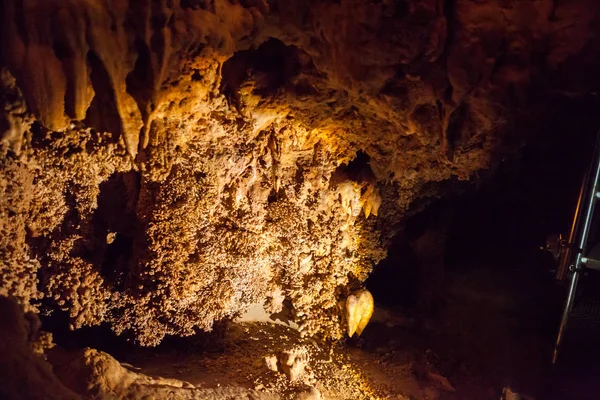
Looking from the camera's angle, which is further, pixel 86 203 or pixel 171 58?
pixel 86 203

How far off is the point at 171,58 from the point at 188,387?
2320 millimetres

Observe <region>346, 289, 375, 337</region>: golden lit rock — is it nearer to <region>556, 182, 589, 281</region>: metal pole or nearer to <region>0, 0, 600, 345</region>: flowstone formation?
<region>0, 0, 600, 345</region>: flowstone formation

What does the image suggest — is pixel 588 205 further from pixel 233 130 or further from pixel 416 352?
pixel 233 130

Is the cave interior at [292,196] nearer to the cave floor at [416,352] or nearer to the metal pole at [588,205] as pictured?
the cave floor at [416,352]

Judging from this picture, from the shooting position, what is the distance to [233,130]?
333cm

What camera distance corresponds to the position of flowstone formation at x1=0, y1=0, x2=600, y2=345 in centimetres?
246

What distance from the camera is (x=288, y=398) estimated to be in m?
3.53

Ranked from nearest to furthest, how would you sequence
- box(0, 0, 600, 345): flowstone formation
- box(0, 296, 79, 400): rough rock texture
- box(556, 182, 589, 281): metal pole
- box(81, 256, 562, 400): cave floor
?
1. box(0, 296, 79, 400): rough rock texture
2. box(0, 0, 600, 345): flowstone formation
3. box(556, 182, 589, 281): metal pole
4. box(81, 256, 562, 400): cave floor

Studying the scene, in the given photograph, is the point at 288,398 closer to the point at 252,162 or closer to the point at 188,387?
the point at 188,387

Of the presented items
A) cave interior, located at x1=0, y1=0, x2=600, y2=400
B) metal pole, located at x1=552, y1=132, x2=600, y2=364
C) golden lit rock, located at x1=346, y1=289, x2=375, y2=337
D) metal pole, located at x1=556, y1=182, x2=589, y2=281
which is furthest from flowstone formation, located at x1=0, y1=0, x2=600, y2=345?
metal pole, located at x1=556, y1=182, x2=589, y2=281

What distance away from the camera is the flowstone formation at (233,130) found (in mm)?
2465

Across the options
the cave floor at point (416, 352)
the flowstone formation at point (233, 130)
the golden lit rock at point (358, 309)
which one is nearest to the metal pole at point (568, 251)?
the flowstone formation at point (233, 130)

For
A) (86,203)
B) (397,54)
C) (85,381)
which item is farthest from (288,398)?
(397,54)

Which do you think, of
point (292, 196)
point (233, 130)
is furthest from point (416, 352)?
point (233, 130)
